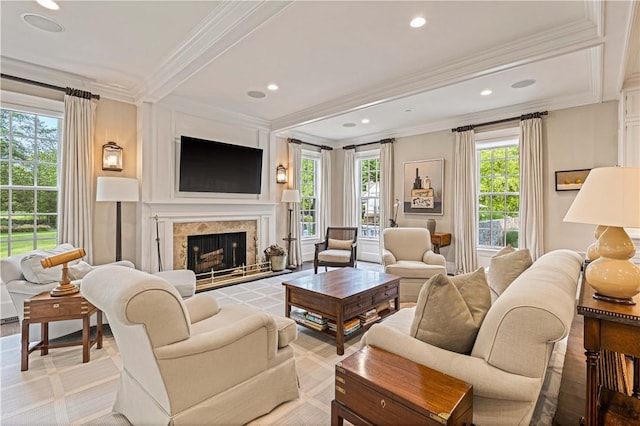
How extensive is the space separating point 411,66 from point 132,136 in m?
3.84

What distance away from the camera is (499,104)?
15.6 ft

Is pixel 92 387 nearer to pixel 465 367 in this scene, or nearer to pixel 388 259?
pixel 465 367

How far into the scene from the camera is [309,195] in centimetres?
708

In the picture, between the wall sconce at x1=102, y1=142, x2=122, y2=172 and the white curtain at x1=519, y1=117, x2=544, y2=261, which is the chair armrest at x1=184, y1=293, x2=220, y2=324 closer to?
the wall sconce at x1=102, y1=142, x2=122, y2=172

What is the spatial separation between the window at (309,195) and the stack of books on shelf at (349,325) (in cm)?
412

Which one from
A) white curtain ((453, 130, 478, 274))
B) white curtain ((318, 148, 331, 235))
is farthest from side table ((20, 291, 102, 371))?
white curtain ((453, 130, 478, 274))

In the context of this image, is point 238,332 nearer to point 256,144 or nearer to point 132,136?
point 132,136

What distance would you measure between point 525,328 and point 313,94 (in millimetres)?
Answer: 3975

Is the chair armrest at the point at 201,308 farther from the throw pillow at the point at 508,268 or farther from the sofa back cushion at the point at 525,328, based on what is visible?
the throw pillow at the point at 508,268

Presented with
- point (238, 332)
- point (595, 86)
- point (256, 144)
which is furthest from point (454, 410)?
point (256, 144)

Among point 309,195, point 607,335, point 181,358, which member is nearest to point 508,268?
point 607,335

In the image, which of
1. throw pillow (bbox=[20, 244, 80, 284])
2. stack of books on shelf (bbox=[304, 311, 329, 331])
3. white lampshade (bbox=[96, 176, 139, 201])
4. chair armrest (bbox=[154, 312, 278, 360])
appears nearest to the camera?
chair armrest (bbox=[154, 312, 278, 360])

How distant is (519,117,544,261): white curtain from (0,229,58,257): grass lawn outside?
6446 mm

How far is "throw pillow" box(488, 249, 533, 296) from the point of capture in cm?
229
